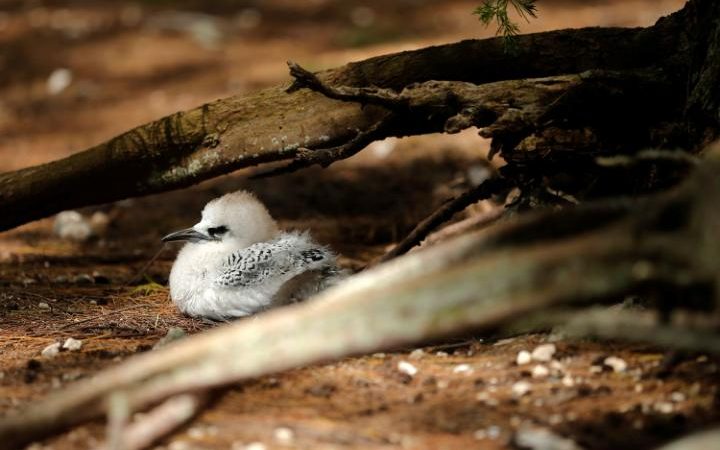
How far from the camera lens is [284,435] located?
3301mm

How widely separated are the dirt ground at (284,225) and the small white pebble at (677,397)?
3 centimetres

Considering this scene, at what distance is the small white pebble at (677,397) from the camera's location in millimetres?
3443

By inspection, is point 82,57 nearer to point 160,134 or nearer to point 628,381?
point 160,134

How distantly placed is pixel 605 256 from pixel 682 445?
1.89ft

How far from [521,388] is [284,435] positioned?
3.07 feet

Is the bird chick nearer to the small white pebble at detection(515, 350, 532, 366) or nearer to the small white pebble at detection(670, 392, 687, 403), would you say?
the small white pebble at detection(515, 350, 532, 366)

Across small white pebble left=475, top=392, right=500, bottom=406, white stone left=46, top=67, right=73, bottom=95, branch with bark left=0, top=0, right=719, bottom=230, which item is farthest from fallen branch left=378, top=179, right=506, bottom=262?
white stone left=46, top=67, right=73, bottom=95

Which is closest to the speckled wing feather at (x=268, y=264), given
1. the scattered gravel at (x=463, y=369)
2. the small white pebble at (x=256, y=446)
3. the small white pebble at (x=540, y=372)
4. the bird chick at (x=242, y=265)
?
the bird chick at (x=242, y=265)

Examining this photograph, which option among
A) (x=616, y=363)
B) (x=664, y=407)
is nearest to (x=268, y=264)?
(x=616, y=363)

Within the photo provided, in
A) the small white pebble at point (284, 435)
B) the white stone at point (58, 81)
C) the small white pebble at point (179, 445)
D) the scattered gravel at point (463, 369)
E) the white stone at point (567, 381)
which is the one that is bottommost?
the white stone at point (567, 381)

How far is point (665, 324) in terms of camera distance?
298 cm

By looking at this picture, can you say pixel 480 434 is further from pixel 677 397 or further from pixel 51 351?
pixel 51 351

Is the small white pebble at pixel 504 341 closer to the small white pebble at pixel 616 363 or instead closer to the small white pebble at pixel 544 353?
the small white pebble at pixel 544 353

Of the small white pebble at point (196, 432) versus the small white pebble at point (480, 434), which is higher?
the small white pebble at point (196, 432)
